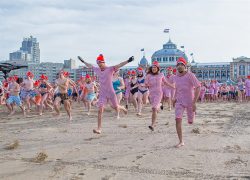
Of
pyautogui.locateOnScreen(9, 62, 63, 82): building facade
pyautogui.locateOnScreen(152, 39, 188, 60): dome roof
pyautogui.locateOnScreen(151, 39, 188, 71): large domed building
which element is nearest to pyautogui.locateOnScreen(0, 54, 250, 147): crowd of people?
pyautogui.locateOnScreen(151, 39, 188, 71): large domed building

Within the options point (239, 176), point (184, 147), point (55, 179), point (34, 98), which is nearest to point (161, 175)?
point (239, 176)

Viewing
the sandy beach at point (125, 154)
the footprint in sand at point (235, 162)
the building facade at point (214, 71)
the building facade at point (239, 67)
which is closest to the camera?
the sandy beach at point (125, 154)

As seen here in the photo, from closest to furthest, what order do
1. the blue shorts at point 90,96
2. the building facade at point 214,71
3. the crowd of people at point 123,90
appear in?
the crowd of people at point 123,90 < the blue shorts at point 90,96 < the building facade at point 214,71

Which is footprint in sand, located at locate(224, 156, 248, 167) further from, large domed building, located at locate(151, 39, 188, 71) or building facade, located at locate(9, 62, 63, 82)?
building facade, located at locate(9, 62, 63, 82)

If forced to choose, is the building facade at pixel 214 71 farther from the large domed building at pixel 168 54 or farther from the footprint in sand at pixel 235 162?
the footprint in sand at pixel 235 162

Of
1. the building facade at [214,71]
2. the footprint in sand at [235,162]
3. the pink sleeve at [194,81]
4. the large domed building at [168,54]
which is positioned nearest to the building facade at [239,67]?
the building facade at [214,71]

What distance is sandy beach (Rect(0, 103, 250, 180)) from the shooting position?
523 cm

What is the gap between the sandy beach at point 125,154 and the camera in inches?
206

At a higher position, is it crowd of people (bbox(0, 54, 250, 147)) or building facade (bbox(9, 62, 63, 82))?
building facade (bbox(9, 62, 63, 82))

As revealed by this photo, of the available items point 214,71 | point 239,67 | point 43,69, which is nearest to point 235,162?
point 239,67

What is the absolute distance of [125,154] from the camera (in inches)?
255

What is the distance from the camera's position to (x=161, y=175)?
5.14 m

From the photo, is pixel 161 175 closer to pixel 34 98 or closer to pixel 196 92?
pixel 196 92

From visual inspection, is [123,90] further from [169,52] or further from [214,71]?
[214,71]
